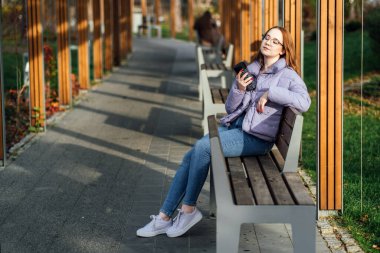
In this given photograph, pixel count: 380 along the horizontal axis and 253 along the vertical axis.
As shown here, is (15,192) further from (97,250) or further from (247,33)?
(247,33)

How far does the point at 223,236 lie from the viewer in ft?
16.7

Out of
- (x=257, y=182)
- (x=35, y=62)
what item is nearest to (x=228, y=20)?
(x=35, y=62)

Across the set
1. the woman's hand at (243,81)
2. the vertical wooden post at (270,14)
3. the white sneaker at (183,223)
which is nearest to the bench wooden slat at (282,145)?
the woman's hand at (243,81)

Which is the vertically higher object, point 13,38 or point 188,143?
point 13,38

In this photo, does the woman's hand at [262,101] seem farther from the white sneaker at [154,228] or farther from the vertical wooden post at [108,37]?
the vertical wooden post at [108,37]

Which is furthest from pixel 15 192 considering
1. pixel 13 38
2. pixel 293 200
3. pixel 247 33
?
pixel 247 33

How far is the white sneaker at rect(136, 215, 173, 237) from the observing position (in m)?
6.15

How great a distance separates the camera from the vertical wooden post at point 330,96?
6.50 m

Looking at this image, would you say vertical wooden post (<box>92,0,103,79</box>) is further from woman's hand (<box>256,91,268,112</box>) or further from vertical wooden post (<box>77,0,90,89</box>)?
woman's hand (<box>256,91,268,112</box>)

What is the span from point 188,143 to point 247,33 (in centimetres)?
410

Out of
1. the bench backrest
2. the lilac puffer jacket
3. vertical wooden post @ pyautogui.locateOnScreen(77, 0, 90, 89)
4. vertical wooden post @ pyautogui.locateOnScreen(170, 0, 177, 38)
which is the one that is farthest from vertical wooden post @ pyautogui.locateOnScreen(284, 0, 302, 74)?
vertical wooden post @ pyautogui.locateOnScreen(170, 0, 177, 38)

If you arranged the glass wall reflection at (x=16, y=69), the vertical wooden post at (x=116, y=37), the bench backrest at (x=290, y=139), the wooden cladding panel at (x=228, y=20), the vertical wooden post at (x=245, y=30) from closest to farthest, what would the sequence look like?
the bench backrest at (x=290, y=139) < the glass wall reflection at (x=16, y=69) < the vertical wooden post at (x=245, y=30) < the wooden cladding panel at (x=228, y=20) < the vertical wooden post at (x=116, y=37)

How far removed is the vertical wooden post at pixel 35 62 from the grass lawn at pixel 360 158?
3157 millimetres

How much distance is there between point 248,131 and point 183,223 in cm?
75
